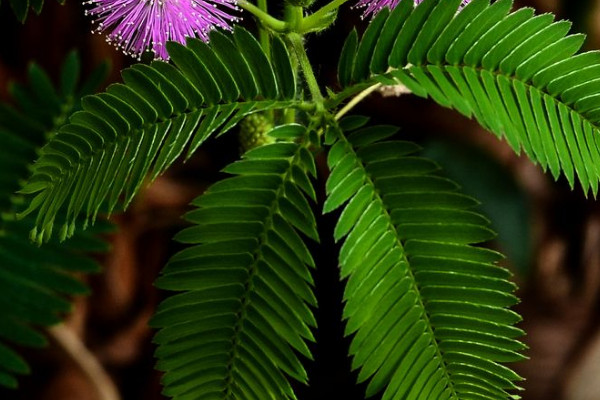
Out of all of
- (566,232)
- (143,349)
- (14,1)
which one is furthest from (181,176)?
(14,1)

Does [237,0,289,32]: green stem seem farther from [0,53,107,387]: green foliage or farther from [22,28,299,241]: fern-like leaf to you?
[0,53,107,387]: green foliage

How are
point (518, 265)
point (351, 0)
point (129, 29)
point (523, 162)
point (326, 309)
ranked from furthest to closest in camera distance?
point (523, 162) → point (518, 265) → point (326, 309) → point (351, 0) → point (129, 29)

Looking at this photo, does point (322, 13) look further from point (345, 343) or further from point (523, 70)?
point (345, 343)

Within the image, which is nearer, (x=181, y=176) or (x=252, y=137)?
(x=252, y=137)

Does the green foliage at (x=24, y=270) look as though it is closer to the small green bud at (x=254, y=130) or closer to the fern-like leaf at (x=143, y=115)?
the small green bud at (x=254, y=130)

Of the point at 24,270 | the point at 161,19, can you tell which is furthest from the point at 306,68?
the point at 24,270

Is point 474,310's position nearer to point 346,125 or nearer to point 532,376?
point 346,125

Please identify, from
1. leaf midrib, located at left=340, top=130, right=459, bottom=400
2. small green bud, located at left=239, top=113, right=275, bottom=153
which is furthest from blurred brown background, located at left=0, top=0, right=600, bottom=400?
leaf midrib, located at left=340, top=130, right=459, bottom=400
